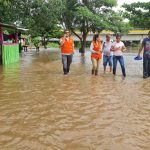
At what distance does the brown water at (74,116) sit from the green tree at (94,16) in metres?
24.8

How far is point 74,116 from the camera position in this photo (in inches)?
254

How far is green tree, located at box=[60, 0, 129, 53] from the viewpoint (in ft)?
114

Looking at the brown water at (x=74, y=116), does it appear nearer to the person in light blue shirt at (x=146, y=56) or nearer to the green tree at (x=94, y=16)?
the person in light blue shirt at (x=146, y=56)

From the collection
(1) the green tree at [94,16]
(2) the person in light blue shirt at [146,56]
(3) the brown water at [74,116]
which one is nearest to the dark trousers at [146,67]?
(2) the person in light blue shirt at [146,56]

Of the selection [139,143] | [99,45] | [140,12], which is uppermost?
[140,12]

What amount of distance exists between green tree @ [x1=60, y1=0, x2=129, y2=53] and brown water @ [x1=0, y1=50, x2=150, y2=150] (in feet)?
81.5

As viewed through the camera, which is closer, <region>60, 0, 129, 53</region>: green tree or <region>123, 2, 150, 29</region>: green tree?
<region>60, 0, 129, 53</region>: green tree

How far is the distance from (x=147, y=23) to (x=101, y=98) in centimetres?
3298

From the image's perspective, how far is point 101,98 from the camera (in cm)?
829

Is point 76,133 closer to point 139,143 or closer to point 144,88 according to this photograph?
point 139,143

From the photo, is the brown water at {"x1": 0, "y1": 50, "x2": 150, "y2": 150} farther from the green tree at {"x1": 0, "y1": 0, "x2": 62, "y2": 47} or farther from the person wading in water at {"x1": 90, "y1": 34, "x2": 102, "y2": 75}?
the green tree at {"x1": 0, "y1": 0, "x2": 62, "y2": 47}

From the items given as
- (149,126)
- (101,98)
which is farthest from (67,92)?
(149,126)

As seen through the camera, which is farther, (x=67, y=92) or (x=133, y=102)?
(x=67, y=92)

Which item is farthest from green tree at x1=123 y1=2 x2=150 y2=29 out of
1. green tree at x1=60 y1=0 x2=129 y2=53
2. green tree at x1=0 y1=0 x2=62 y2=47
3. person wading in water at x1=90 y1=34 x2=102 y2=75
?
person wading in water at x1=90 y1=34 x2=102 y2=75
